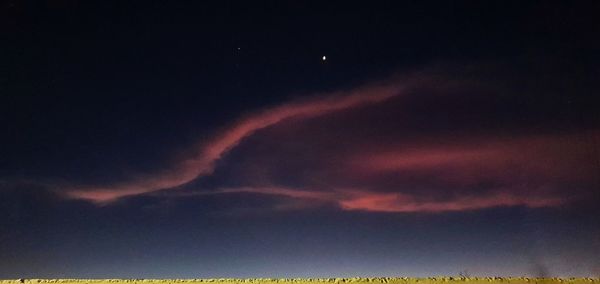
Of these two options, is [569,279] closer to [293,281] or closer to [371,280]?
[371,280]

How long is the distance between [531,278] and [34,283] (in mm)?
50698

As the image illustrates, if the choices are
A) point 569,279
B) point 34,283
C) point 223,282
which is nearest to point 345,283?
point 223,282

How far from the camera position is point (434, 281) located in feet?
153

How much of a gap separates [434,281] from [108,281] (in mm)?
34172

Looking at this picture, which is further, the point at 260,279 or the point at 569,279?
the point at 260,279

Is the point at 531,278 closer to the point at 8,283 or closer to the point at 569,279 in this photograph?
the point at 569,279

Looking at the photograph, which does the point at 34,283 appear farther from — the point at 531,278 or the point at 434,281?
the point at 531,278

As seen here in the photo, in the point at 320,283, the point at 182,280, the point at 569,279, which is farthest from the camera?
the point at 182,280

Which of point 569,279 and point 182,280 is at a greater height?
point 182,280

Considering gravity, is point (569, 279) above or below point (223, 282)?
below

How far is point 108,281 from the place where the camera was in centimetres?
5184

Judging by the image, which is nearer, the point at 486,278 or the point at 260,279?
the point at 486,278

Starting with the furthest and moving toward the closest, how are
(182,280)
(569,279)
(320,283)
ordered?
(182,280) < (320,283) < (569,279)

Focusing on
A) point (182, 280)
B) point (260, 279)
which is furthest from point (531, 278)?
point (182, 280)
